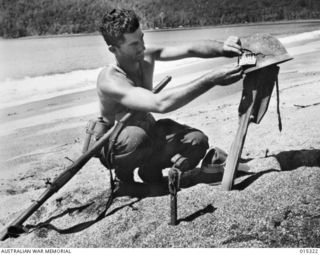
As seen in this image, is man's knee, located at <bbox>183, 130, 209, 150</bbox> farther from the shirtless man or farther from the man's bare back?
the man's bare back

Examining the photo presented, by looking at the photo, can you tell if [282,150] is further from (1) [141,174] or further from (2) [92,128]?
(2) [92,128]

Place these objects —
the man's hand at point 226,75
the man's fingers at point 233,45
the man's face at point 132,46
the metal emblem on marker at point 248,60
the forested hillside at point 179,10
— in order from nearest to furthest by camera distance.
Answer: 1. the man's hand at point 226,75
2. the metal emblem on marker at point 248,60
3. the man's fingers at point 233,45
4. the man's face at point 132,46
5. the forested hillside at point 179,10

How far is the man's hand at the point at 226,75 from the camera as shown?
2.24m

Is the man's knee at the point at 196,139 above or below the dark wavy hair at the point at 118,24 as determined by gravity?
below

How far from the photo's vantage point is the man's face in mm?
2635

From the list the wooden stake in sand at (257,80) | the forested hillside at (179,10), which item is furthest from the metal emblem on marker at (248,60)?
the forested hillside at (179,10)

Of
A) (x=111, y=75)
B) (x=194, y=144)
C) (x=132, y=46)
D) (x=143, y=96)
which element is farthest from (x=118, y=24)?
(x=194, y=144)

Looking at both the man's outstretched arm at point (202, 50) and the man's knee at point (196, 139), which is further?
the man's knee at point (196, 139)

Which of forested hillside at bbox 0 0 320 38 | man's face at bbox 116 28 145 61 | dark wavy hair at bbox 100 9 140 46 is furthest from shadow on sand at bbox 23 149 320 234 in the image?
forested hillside at bbox 0 0 320 38

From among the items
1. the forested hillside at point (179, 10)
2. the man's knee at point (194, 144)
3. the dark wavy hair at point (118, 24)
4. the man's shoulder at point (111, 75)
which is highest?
the dark wavy hair at point (118, 24)

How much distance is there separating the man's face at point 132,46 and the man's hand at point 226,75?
66 centimetres

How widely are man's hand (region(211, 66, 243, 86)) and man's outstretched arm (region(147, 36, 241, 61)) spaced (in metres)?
0.28

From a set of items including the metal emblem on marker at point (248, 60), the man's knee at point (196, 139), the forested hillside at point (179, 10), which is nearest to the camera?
the metal emblem on marker at point (248, 60)

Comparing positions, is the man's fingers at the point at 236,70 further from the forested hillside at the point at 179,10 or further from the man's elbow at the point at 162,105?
the forested hillside at the point at 179,10
